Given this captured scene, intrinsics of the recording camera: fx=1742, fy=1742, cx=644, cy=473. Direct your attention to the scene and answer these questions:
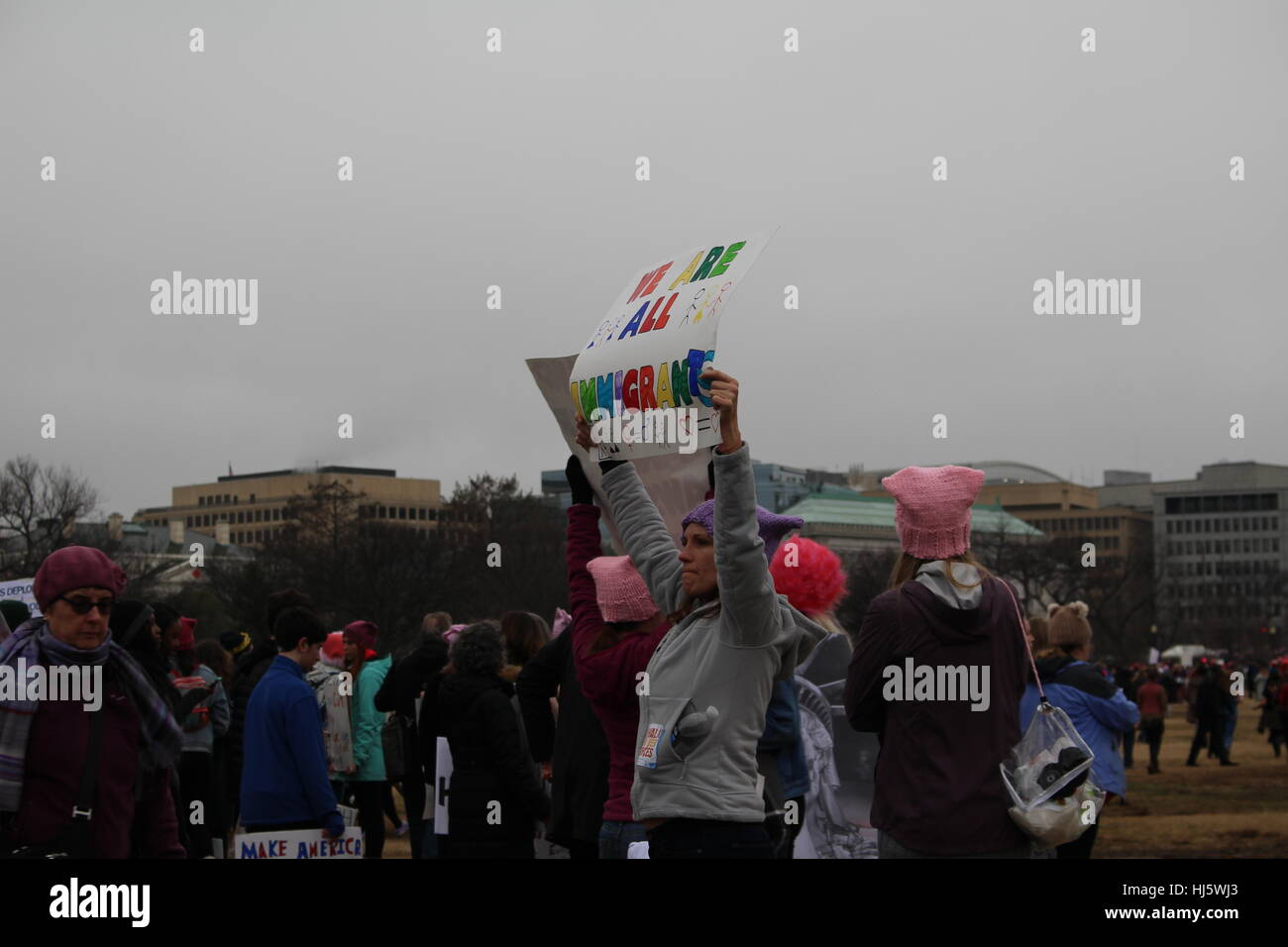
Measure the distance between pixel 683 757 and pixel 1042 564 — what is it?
230 feet

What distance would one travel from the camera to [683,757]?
4.73 metres

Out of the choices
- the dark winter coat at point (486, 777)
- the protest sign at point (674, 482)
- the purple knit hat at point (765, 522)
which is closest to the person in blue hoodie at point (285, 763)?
the dark winter coat at point (486, 777)

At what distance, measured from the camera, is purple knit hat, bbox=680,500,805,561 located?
16.2 ft

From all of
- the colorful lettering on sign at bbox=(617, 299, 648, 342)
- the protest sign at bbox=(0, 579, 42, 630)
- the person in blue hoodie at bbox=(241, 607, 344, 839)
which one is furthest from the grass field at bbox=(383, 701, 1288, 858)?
the colorful lettering on sign at bbox=(617, 299, 648, 342)

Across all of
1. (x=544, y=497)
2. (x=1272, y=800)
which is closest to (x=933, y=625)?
(x=1272, y=800)

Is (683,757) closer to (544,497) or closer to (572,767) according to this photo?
A: (572,767)

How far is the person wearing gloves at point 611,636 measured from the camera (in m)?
5.62

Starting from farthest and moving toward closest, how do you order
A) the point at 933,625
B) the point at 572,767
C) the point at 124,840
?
the point at 572,767, the point at 124,840, the point at 933,625

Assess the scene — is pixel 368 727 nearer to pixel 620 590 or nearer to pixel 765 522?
pixel 620 590

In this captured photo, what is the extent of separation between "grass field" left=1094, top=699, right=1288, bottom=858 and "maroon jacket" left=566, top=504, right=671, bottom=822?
799cm

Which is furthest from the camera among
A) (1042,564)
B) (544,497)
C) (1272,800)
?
(1042,564)

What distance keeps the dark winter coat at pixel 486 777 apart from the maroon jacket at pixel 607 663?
2.14 m
